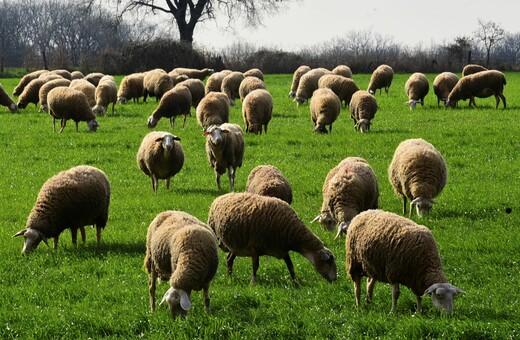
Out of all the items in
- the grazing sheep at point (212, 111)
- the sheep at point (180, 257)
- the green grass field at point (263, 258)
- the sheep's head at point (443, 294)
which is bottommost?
the green grass field at point (263, 258)

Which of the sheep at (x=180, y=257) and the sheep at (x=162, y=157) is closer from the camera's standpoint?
the sheep at (x=180, y=257)

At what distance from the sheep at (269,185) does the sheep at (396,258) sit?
2915 mm

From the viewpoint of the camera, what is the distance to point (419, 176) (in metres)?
11.6

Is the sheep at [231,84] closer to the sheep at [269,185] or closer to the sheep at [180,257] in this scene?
the sheep at [269,185]

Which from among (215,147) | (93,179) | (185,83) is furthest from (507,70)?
(93,179)

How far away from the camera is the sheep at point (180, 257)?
684 cm

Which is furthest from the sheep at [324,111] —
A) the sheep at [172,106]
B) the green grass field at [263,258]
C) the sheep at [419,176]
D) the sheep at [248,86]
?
the sheep at [419,176]

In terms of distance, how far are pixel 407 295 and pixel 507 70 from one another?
52.9 meters

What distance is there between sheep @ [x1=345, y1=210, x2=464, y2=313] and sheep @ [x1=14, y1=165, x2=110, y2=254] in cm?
404

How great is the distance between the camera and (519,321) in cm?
698

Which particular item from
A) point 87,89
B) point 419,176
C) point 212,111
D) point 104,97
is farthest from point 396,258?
point 87,89

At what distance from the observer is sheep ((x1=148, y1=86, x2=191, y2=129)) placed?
2234 cm

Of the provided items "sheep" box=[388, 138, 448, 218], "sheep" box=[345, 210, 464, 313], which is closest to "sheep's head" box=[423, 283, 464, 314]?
"sheep" box=[345, 210, 464, 313]

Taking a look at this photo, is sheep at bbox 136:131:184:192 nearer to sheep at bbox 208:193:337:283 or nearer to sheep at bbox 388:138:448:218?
sheep at bbox 388:138:448:218
